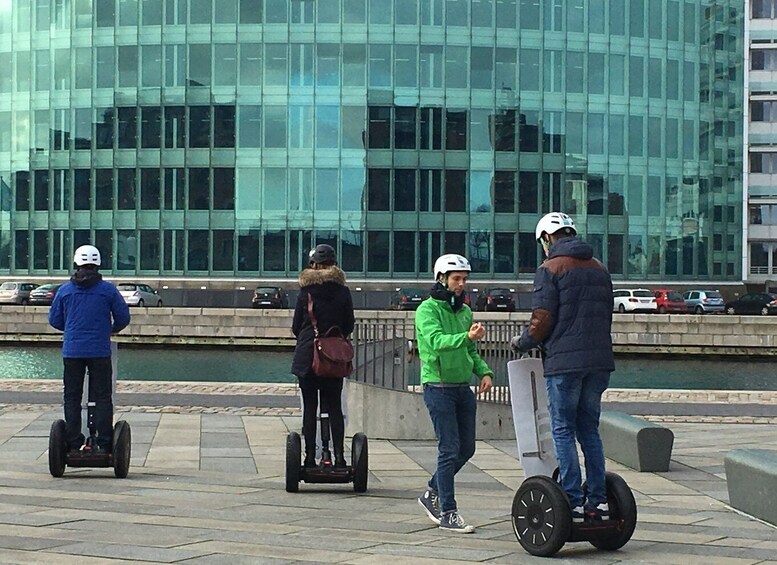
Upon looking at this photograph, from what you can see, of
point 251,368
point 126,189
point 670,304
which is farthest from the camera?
point 126,189

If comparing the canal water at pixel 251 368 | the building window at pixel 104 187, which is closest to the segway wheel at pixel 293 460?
the canal water at pixel 251 368

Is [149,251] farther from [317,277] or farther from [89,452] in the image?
[317,277]

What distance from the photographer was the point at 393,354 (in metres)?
16.4

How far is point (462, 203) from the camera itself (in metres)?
69.6

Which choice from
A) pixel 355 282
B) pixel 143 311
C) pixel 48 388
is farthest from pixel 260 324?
pixel 48 388

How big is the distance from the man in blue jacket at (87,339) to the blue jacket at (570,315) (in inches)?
193

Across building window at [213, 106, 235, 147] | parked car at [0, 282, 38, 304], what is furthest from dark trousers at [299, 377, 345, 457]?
building window at [213, 106, 235, 147]

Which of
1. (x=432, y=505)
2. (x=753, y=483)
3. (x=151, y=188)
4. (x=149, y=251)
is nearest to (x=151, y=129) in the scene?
(x=151, y=188)

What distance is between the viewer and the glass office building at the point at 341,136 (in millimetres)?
68812

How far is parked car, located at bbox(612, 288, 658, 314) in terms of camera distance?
61.0 metres

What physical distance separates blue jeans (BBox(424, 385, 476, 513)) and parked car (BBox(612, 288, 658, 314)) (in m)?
52.7

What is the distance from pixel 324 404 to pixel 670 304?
51834 mm

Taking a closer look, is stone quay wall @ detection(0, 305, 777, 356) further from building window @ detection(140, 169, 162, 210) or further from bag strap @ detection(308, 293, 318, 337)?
bag strap @ detection(308, 293, 318, 337)

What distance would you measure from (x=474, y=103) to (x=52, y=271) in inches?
928
